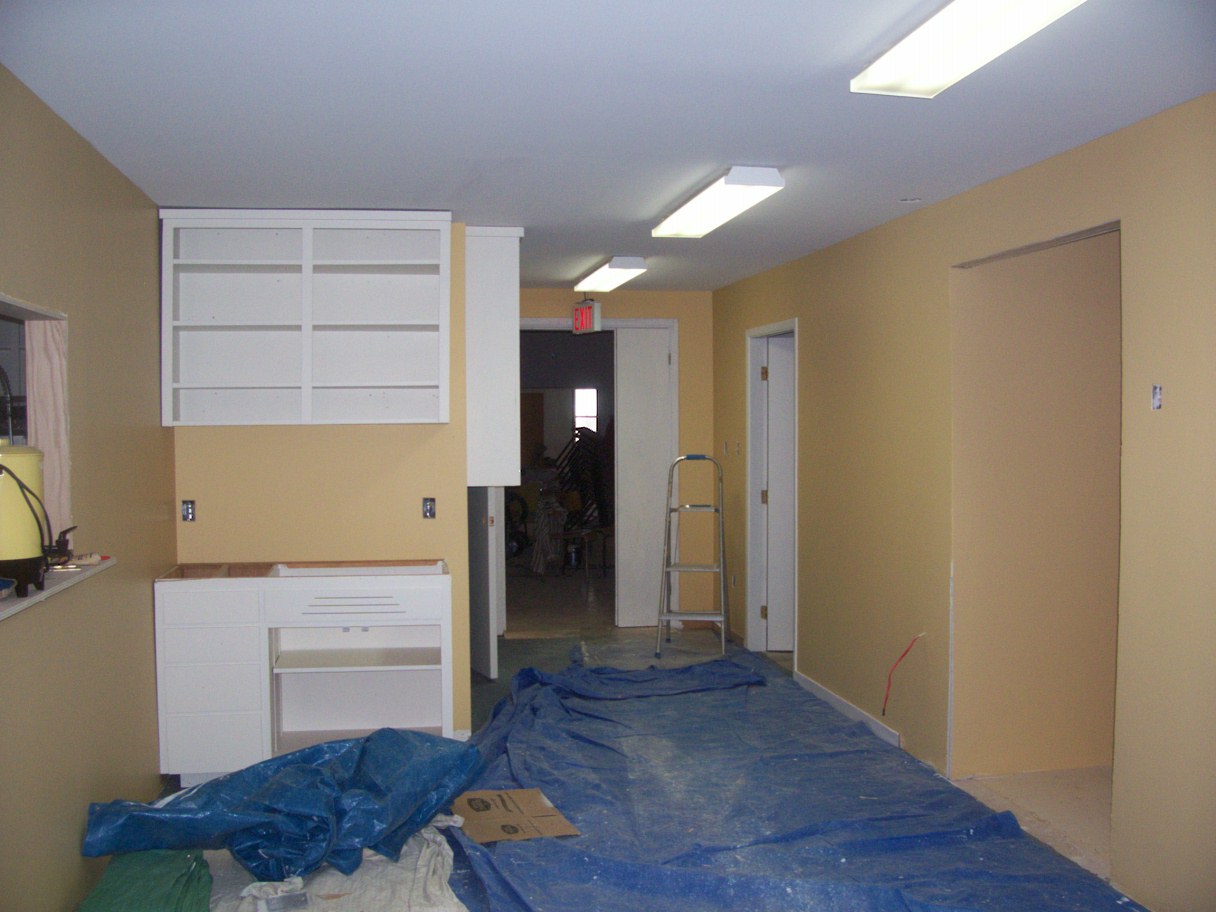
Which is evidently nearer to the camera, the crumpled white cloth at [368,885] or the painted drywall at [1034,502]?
the crumpled white cloth at [368,885]

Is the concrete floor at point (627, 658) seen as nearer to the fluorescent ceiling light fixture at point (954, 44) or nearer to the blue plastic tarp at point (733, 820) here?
the blue plastic tarp at point (733, 820)

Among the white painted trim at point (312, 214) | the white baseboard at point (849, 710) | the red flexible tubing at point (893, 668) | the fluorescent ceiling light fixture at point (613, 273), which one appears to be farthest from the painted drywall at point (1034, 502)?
the white painted trim at point (312, 214)

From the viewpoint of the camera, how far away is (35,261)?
110 inches

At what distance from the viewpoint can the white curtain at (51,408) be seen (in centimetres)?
292

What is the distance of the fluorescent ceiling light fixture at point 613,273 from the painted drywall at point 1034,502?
6.73 feet

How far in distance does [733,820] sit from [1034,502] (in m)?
1.86

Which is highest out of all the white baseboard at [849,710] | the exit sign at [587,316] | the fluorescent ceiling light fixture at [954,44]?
the fluorescent ceiling light fixture at [954,44]

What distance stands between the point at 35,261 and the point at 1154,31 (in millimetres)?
3033

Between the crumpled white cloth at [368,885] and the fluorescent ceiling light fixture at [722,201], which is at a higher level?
the fluorescent ceiling light fixture at [722,201]

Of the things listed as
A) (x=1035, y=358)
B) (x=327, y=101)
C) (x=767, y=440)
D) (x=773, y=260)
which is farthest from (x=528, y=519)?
(x=327, y=101)

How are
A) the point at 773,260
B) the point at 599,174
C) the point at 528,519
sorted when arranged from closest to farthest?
the point at 599,174, the point at 773,260, the point at 528,519

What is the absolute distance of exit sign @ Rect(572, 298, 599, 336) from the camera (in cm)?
652

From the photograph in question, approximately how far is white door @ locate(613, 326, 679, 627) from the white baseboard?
5.89ft

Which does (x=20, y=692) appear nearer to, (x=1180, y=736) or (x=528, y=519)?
(x=1180, y=736)
